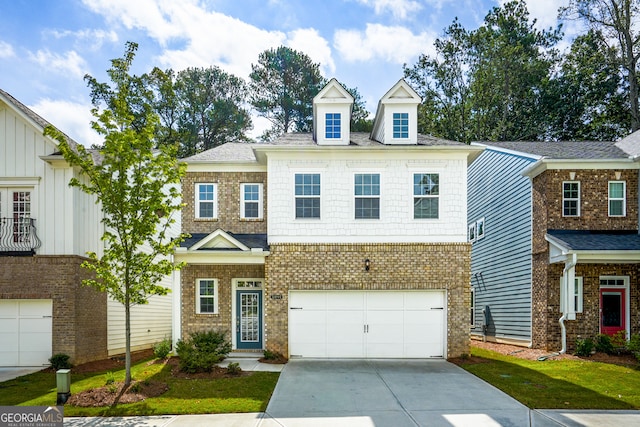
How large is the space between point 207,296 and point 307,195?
14.7 feet

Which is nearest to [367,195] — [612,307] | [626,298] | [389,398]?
[389,398]

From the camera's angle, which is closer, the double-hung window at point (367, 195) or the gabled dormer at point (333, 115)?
the double-hung window at point (367, 195)

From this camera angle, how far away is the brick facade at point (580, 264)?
48.5ft

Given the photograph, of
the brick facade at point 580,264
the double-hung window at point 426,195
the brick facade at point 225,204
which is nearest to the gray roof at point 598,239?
the brick facade at point 580,264

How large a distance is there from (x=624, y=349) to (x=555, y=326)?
1858 millimetres

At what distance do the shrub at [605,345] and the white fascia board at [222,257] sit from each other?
33.0 feet

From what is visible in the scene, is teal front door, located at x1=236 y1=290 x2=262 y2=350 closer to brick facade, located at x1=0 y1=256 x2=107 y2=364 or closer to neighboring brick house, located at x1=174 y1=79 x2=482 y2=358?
neighboring brick house, located at x1=174 y1=79 x2=482 y2=358

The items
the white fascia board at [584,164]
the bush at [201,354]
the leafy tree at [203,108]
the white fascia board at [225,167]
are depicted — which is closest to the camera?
the bush at [201,354]

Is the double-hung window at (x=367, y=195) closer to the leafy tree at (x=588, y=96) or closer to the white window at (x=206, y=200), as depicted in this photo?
the white window at (x=206, y=200)

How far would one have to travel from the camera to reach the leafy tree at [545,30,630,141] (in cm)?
2916

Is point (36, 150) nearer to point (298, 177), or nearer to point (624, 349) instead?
point (298, 177)

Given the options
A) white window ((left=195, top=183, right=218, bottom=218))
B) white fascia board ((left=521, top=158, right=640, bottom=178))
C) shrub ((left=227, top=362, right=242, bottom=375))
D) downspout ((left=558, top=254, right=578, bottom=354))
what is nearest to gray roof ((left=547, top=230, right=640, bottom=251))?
downspout ((left=558, top=254, right=578, bottom=354))

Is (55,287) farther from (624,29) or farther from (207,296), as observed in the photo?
(624,29)

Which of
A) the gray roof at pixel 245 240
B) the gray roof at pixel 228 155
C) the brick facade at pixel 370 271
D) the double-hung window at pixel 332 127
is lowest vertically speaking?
the brick facade at pixel 370 271
